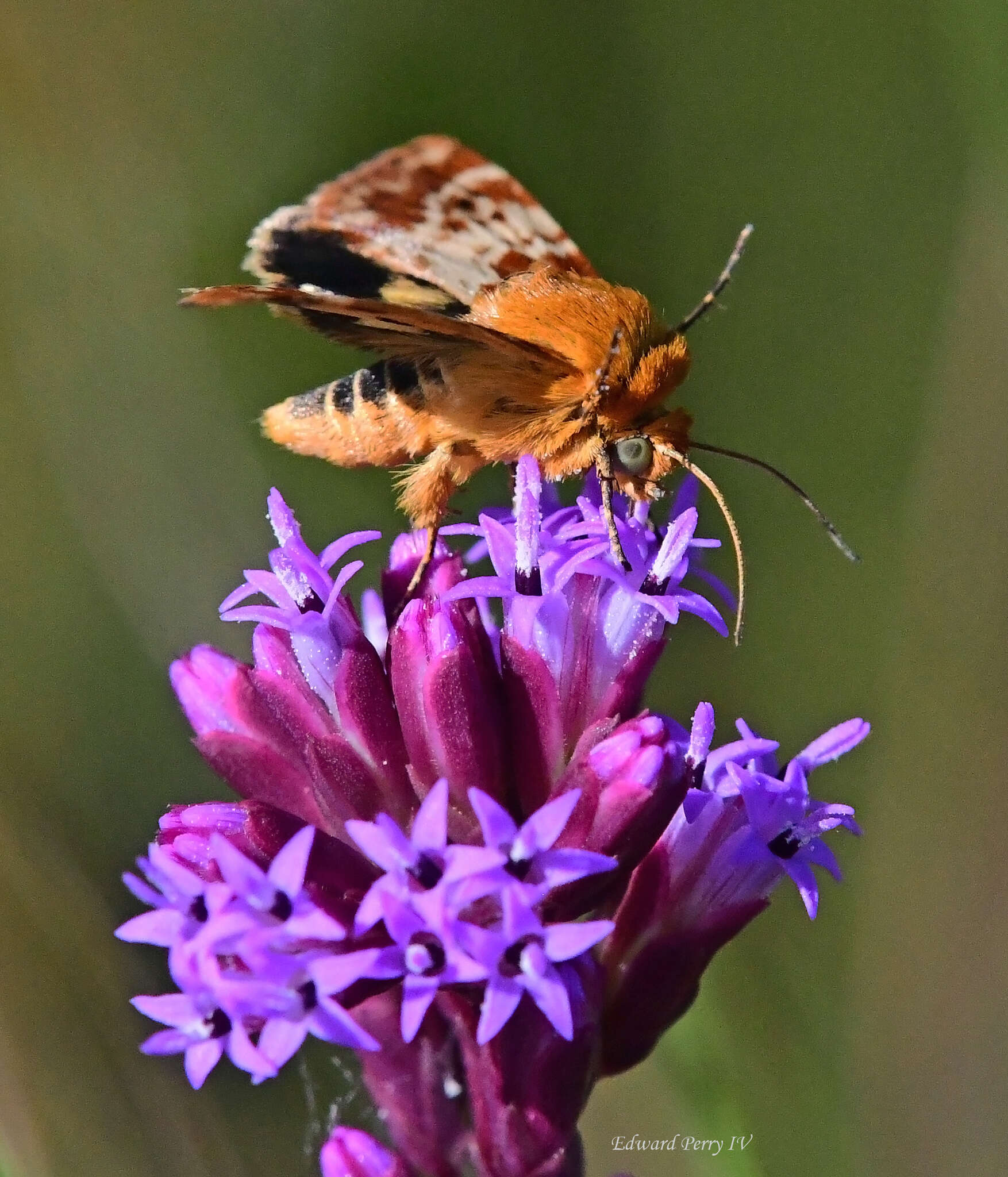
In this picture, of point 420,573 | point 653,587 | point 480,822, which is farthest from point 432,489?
point 480,822

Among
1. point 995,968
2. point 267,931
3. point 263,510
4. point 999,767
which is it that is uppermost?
point 267,931

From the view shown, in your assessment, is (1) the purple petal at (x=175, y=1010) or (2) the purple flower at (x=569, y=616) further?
(2) the purple flower at (x=569, y=616)

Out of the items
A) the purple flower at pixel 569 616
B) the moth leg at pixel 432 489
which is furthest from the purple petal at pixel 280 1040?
the moth leg at pixel 432 489

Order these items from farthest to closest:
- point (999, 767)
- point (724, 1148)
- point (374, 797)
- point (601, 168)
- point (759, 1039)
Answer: point (601, 168), point (999, 767), point (759, 1039), point (724, 1148), point (374, 797)

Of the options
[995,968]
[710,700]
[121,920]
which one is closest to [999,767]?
[995,968]

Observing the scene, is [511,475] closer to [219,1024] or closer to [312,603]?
→ [312,603]

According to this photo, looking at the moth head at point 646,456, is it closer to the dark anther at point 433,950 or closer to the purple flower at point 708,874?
the purple flower at point 708,874

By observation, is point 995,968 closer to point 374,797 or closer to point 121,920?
point 374,797

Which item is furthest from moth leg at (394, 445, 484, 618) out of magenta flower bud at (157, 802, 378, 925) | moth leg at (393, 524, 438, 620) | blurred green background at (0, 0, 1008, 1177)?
blurred green background at (0, 0, 1008, 1177)
